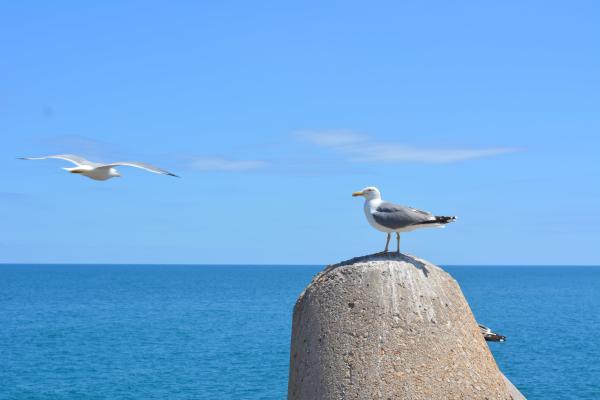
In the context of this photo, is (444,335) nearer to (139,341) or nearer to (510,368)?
(510,368)

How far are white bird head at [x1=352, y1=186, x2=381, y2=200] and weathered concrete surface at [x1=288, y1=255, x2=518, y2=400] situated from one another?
74cm

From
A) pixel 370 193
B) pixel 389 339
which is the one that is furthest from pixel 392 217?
pixel 389 339

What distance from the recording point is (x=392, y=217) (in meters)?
8.01

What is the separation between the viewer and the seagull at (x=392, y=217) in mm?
7922

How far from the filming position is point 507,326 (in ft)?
235

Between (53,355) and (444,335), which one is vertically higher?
(444,335)

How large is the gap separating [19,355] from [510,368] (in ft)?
108

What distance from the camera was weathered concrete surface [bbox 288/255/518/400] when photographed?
7148 mm

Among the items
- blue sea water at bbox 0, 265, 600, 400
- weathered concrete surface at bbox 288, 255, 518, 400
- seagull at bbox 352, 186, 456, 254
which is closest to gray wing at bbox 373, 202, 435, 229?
seagull at bbox 352, 186, 456, 254

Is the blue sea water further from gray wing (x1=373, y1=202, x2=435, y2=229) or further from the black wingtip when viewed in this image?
the black wingtip

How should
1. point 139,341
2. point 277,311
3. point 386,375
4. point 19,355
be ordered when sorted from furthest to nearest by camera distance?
point 277,311
point 139,341
point 19,355
point 386,375

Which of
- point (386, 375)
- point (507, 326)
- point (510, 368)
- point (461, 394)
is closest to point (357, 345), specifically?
point (386, 375)

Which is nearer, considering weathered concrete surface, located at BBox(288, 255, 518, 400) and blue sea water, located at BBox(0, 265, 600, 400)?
weathered concrete surface, located at BBox(288, 255, 518, 400)

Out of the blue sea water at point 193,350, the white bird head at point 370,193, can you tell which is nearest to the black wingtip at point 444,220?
the white bird head at point 370,193
